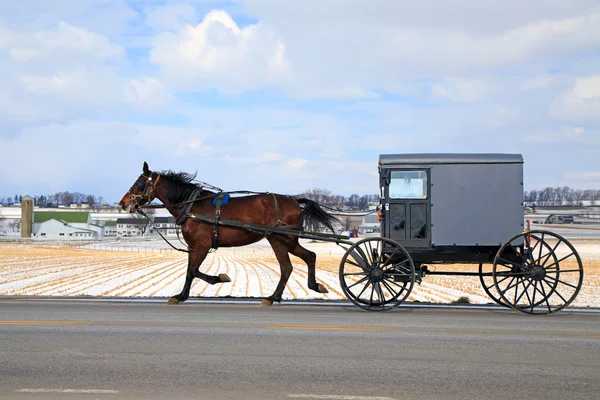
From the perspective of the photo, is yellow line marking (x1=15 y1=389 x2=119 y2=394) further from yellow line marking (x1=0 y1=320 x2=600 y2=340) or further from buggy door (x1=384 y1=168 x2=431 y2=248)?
buggy door (x1=384 y1=168 x2=431 y2=248)

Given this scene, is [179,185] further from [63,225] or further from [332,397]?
[63,225]

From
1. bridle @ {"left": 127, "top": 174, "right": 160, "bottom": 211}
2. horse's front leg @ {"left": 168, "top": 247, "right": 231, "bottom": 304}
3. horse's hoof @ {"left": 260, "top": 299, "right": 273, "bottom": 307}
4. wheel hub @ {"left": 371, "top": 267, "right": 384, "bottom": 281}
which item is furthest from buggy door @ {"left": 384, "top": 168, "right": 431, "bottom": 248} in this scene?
bridle @ {"left": 127, "top": 174, "right": 160, "bottom": 211}

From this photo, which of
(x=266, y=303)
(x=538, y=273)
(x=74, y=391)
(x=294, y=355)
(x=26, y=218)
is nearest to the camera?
(x=74, y=391)

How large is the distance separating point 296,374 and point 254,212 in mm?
6244

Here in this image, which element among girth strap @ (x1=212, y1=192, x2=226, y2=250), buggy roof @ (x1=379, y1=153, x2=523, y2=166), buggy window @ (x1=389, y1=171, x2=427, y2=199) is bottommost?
girth strap @ (x1=212, y1=192, x2=226, y2=250)

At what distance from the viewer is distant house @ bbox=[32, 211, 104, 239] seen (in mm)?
138000

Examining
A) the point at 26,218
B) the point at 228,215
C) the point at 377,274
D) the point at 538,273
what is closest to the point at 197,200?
the point at 228,215

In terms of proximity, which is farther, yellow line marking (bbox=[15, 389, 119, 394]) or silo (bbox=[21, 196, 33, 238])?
silo (bbox=[21, 196, 33, 238])

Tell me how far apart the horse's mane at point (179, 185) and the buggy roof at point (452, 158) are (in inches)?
156

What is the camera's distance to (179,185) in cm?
1288

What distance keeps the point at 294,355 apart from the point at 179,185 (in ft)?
21.4

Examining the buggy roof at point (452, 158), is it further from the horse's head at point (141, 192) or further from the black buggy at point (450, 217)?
the horse's head at point (141, 192)

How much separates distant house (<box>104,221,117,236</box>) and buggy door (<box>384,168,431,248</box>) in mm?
155211

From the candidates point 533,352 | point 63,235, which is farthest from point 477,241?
point 63,235
